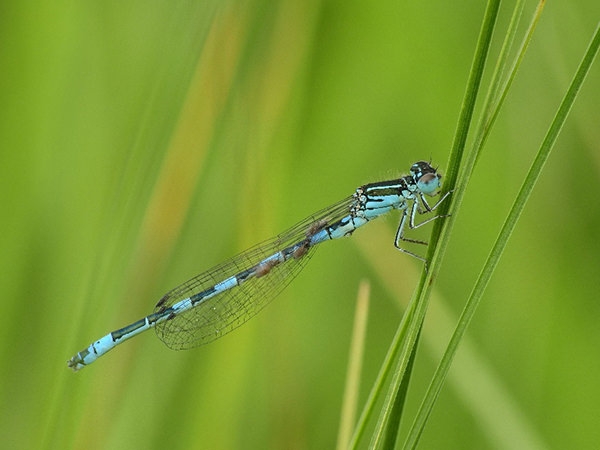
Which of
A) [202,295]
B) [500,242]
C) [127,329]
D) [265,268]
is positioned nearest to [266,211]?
[265,268]

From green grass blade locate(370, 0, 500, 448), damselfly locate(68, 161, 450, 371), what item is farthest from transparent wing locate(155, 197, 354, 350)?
green grass blade locate(370, 0, 500, 448)

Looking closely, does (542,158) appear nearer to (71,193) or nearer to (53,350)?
(53,350)

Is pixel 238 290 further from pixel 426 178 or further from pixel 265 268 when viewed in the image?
pixel 426 178

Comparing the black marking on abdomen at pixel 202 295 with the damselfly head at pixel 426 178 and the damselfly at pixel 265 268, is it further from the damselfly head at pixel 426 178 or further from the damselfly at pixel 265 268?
the damselfly head at pixel 426 178

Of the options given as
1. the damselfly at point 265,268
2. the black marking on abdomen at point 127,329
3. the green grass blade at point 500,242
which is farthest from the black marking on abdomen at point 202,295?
the green grass blade at point 500,242

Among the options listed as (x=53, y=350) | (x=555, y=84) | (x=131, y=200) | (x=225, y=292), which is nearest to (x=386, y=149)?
(x=555, y=84)

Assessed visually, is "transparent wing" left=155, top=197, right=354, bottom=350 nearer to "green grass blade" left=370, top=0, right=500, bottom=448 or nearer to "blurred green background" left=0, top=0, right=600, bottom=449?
"blurred green background" left=0, top=0, right=600, bottom=449
